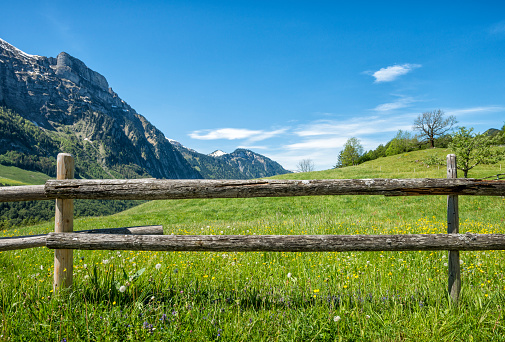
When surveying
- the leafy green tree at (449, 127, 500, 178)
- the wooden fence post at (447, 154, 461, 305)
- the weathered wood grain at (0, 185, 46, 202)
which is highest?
the leafy green tree at (449, 127, 500, 178)

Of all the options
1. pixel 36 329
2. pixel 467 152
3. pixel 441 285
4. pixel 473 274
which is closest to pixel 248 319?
pixel 36 329

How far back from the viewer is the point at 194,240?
11.5 ft

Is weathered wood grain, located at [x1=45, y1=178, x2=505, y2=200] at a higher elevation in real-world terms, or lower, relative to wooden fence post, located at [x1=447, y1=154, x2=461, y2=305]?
higher

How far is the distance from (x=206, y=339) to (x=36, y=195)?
320 centimetres

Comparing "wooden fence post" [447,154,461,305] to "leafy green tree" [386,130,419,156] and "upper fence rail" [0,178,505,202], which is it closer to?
"upper fence rail" [0,178,505,202]

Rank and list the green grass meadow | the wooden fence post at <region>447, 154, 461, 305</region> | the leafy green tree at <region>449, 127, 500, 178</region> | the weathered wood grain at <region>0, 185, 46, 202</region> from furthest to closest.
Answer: the leafy green tree at <region>449, 127, 500, 178</region>
the weathered wood grain at <region>0, 185, 46, 202</region>
the wooden fence post at <region>447, 154, 461, 305</region>
the green grass meadow

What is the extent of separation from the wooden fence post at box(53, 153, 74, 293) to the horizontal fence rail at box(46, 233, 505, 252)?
47cm

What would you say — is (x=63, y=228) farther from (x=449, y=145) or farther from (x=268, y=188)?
(x=449, y=145)

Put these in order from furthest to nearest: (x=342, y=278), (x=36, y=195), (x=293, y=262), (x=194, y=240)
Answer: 1. (x=293, y=262)
2. (x=342, y=278)
3. (x=36, y=195)
4. (x=194, y=240)

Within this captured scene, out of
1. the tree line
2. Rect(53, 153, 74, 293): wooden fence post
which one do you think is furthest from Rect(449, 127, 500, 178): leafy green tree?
Rect(53, 153, 74, 293): wooden fence post

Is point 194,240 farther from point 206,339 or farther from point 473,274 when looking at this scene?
point 473,274

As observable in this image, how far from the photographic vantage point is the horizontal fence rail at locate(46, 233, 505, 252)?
11.3 ft

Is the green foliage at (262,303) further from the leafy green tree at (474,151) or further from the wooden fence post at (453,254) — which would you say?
the leafy green tree at (474,151)

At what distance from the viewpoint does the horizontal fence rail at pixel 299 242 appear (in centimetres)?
345
